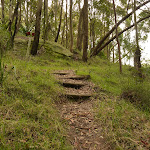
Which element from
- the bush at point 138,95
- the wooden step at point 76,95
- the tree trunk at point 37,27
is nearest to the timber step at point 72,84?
the wooden step at point 76,95

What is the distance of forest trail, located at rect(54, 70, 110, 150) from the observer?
228cm

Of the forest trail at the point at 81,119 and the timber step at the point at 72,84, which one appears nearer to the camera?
the forest trail at the point at 81,119

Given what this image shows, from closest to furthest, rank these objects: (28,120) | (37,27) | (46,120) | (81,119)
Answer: (28,120) → (46,120) → (81,119) → (37,27)

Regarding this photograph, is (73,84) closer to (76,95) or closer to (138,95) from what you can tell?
(76,95)

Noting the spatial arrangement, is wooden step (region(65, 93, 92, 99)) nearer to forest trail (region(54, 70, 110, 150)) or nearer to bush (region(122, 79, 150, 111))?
forest trail (region(54, 70, 110, 150))

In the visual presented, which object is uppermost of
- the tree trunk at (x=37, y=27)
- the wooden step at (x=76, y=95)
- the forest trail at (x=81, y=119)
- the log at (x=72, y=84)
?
the tree trunk at (x=37, y=27)

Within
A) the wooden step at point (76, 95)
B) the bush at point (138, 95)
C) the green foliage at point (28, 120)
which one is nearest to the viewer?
the green foliage at point (28, 120)

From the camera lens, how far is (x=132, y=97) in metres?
3.86

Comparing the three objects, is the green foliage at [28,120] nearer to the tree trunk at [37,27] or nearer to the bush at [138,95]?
the bush at [138,95]

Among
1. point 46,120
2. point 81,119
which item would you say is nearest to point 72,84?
point 81,119

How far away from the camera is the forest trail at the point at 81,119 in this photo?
7.47 feet

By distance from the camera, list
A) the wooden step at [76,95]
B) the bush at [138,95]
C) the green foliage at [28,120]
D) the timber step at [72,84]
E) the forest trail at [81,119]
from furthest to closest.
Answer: the timber step at [72,84] → the wooden step at [76,95] → the bush at [138,95] → the forest trail at [81,119] → the green foliage at [28,120]

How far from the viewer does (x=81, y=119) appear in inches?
121

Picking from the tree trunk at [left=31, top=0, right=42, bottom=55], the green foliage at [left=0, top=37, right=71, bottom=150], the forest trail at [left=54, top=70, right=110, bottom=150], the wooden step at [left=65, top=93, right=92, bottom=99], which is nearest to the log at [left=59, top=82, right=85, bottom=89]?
the forest trail at [left=54, top=70, right=110, bottom=150]
